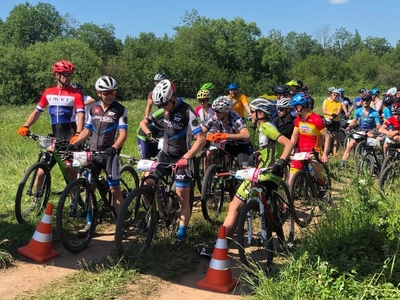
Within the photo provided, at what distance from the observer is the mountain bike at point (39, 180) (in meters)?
5.91

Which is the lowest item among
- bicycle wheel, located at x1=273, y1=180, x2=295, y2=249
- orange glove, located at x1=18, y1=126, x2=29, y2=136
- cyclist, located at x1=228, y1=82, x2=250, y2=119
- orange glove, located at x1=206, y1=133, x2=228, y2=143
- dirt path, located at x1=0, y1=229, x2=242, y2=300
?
dirt path, located at x1=0, y1=229, x2=242, y2=300

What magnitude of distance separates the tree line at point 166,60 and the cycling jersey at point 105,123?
44631 mm

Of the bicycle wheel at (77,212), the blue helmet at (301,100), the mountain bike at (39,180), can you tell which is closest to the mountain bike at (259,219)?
the bicycle wheel at (77,212)

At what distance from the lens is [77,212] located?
5.43m

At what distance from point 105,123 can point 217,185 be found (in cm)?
219

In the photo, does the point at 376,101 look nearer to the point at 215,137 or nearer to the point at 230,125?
the point at 230,125

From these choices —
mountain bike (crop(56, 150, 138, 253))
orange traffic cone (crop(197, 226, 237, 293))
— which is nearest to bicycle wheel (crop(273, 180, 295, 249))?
orange traffic cone (crop(197, 226, 237, 293))

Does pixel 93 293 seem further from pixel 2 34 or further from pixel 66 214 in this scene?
pixel 2 34

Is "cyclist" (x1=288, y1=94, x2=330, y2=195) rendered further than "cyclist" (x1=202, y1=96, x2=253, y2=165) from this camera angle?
Yes

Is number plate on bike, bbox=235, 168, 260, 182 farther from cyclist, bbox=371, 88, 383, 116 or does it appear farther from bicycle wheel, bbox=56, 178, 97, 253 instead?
cyclist, bbox=371, 88, 383, 116

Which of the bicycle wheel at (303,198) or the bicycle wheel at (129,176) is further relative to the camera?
the bicycle wheel at (129,176)

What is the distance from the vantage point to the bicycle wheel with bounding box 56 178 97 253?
508cm

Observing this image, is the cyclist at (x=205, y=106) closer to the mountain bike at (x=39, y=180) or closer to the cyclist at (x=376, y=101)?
the mountain bike at (x=39, y=180)

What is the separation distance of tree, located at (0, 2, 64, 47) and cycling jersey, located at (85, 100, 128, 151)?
9274cm
